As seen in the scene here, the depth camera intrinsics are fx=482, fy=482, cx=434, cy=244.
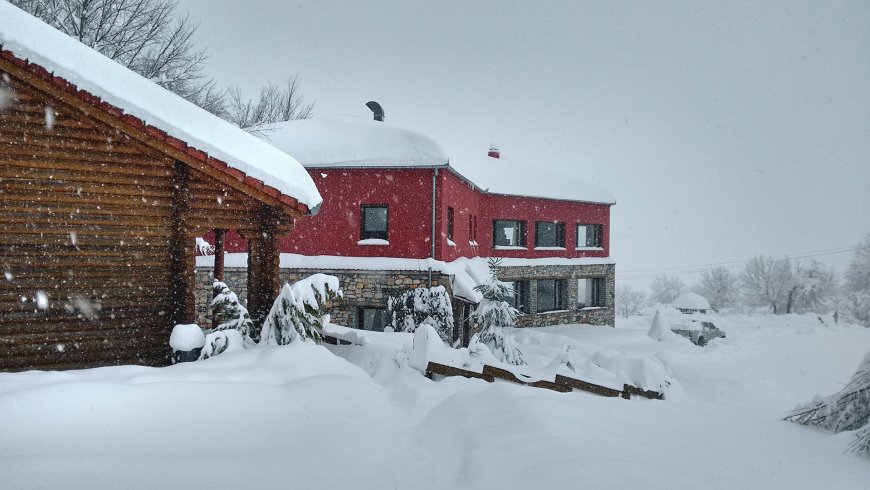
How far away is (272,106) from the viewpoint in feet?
101

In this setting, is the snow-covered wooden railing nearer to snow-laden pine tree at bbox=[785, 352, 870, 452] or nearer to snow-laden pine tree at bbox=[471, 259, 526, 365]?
snow-laden pine tree at bbox=[785, 352, 870, 452]

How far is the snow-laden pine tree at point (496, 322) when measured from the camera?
44.7 feet

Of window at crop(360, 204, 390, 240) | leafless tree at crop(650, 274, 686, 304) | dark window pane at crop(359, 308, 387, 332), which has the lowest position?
leafless tree at crop(650, 274, 686, 304)

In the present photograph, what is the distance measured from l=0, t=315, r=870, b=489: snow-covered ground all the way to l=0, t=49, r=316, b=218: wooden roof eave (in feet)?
8.05

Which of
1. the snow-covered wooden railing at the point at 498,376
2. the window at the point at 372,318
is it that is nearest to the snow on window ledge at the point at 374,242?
the window at the point at 372,318

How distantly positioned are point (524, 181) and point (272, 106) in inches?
689

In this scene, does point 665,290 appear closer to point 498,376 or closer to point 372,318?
point 372,318

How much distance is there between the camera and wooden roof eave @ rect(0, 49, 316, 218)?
6.02m

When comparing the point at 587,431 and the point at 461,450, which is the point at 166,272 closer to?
the point at 461,450

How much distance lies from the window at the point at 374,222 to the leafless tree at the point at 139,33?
9251 millimetres

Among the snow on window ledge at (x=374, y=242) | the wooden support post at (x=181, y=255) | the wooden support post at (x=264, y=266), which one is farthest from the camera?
the snow on window ledge at (x=374, y=242)

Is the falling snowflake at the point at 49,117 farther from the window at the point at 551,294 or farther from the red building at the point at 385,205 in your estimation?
the window at the point at 551,294

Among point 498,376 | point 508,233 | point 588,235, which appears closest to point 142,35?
point 508,233

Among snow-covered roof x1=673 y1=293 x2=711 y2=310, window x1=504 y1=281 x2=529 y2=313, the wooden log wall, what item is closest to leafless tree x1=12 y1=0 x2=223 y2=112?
the wooden log wall
